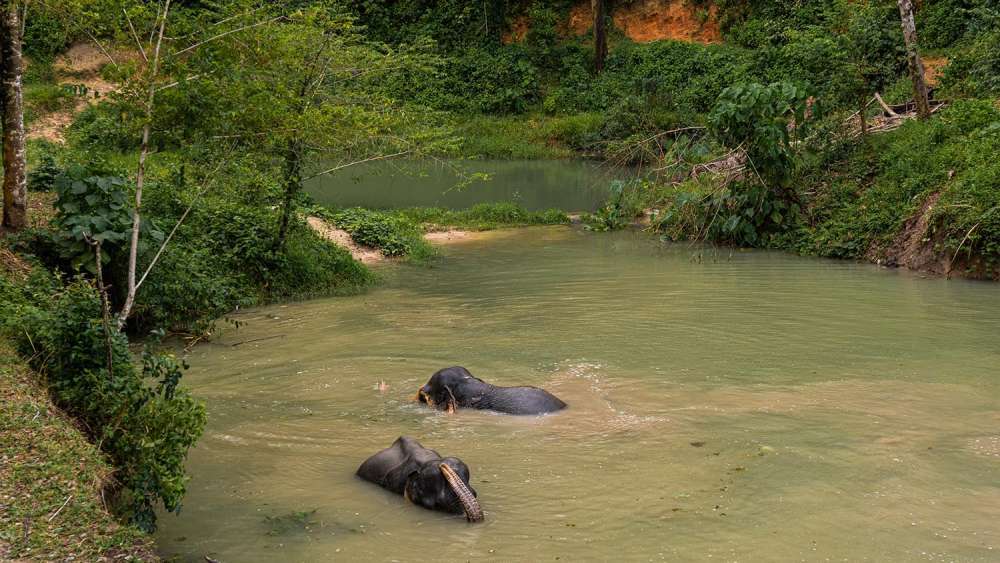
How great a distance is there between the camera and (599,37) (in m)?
40.3

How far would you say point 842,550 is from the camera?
20.5 ft

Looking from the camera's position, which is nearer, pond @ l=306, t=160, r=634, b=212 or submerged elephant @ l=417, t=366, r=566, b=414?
submerged elephant @ l=417, t=366, r=566, b=414

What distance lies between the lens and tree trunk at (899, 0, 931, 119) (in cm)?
1828

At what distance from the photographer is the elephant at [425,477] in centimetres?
683

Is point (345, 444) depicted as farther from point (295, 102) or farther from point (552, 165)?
point (552, 165)

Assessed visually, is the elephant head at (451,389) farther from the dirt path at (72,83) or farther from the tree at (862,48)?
the dirt path at (72,83)

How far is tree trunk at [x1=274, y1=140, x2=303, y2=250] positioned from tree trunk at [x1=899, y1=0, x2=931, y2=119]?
36.9 feet

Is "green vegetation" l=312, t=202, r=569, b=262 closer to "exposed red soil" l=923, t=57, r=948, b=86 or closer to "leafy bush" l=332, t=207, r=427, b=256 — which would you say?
"leafy bush" l=332, t=207, r=427, b=256

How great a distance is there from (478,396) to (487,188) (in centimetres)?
2025

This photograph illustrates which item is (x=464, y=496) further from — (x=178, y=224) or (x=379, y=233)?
(x=379, y=233)

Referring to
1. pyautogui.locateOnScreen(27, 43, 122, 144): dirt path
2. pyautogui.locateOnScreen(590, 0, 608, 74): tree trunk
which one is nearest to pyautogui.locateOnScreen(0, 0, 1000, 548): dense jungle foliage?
pyautogui.locateOnScreen(27, 43, 122, 144): dirt path

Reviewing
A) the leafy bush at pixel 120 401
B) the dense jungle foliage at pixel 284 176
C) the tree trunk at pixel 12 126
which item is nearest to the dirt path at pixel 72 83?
the dense jungle foliage at pixel 284 176

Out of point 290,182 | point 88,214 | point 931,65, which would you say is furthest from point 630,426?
point 931,65

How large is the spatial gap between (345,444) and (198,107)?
4389 mm
